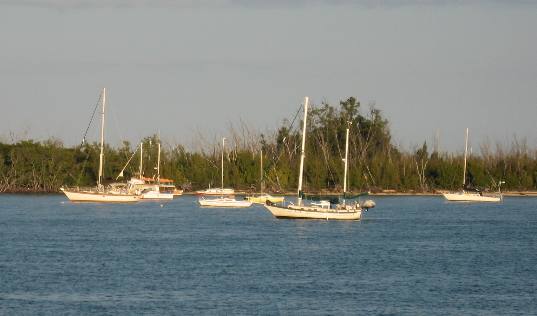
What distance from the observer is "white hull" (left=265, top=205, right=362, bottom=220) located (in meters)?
76.8

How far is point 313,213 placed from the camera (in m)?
76.9

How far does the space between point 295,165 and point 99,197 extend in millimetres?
37919

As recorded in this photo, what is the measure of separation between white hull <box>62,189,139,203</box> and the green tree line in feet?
66.5

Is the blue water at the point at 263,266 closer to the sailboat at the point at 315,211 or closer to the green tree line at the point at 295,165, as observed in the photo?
the sailboat at the point at 315,211

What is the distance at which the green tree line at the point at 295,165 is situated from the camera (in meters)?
137

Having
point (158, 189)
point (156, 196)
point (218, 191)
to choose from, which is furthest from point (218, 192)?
point (156, 196)

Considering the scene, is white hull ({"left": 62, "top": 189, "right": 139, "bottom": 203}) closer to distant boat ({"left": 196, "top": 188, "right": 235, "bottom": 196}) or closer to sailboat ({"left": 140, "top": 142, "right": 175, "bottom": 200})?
sailboat ({"left": 140, "top": 142, "right": 175, "bottom": 200})

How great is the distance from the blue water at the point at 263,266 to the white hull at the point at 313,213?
2.29 ft

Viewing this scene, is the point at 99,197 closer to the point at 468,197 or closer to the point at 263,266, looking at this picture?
the point at 468,197

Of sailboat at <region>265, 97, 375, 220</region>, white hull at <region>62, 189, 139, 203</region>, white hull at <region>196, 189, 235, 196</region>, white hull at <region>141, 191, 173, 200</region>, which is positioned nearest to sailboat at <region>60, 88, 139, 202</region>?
white hull at <region>62, 189, 139, 203</region>

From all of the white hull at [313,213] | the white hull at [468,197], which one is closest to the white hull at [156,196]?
the white hull at [468,197]

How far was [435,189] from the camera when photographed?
482 feet

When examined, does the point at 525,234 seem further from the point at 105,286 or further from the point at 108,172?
the point at 108,172

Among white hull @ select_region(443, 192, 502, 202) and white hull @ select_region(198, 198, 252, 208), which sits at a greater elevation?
white hull @ select_region(443, 192, 502, 202)
